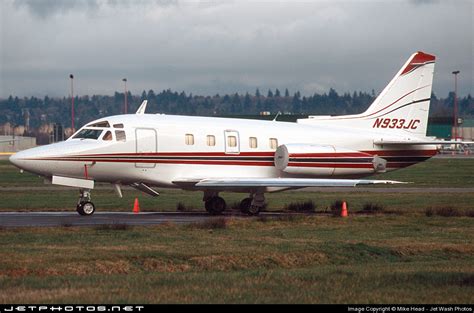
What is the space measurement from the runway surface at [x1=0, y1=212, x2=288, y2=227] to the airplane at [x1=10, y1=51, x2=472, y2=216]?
0.79 m

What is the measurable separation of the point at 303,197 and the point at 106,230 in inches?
845

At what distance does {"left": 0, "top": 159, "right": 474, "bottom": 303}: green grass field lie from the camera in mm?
15898

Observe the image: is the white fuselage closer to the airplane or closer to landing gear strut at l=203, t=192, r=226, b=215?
the airplane

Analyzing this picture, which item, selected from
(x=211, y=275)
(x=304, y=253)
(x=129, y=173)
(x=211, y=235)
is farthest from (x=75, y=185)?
(x=211, y=275)

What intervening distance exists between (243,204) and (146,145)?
4.25 meters

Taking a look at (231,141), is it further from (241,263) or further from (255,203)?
(241,263)

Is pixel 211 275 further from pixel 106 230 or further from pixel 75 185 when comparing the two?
pixel 75 185

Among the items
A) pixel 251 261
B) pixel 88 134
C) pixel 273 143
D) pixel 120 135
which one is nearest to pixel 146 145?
pixel 120 135

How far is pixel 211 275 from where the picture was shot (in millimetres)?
18266

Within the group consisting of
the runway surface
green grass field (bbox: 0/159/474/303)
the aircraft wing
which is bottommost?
the runway surface

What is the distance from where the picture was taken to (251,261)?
2052cm

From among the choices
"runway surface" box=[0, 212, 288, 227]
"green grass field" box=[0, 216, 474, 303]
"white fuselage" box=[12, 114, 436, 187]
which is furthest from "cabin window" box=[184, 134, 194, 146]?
"green grass field" box=[0, 216, 474, 303]

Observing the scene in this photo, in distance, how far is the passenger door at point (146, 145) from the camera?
34094 mm

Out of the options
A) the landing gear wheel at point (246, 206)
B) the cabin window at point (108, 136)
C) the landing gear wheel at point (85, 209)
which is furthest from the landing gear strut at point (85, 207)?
the landing gear wheel at point (246, 206)
